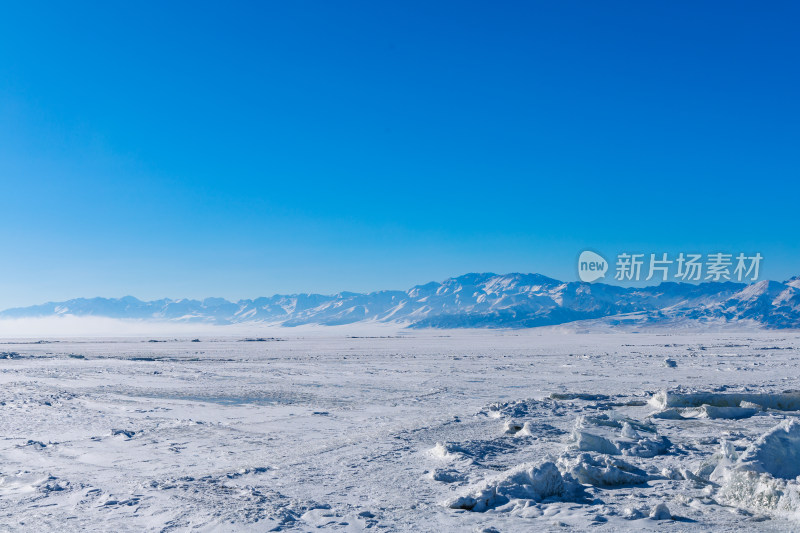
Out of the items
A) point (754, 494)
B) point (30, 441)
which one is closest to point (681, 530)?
point (754, 494)

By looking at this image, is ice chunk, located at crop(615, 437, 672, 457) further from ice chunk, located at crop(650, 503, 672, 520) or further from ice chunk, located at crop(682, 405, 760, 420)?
ice chunk, located at crop(682, 405, 760, 420)

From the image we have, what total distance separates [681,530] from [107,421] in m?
11.0

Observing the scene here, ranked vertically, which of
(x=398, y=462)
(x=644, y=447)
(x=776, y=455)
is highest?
(x=776, y=455)

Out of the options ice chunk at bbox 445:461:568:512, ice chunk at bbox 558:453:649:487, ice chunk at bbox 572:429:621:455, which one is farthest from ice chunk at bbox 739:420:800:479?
ice chunk at bbox 445:461:568:512

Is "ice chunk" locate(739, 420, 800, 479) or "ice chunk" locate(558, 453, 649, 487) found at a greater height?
"ice chunk" locate(739, 420, 800, 479)

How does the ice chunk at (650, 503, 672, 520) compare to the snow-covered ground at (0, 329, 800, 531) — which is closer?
the ice chunk at (650, 503, 672, 520)

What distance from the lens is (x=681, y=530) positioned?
17.1 feet

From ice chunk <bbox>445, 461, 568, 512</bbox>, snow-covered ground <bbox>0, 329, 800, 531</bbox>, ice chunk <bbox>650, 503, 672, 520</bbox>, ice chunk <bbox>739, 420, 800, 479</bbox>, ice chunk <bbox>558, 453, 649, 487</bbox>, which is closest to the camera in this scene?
ice chunk <bbox>650, 503, 672, 520</bbox>

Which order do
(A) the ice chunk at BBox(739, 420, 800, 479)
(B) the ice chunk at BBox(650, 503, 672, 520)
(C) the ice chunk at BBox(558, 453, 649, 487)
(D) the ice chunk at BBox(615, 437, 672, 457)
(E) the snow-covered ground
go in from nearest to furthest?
(B) the ice chunk at BBox(650, 503, 672, 520) → (E) the snow-covered ground → (A) the ice chunk at BBox(739, 420, 800, 479) → (C) the ice chunk at BBox(558, 453, 649, 487) → (D) the ice chunk at BBox(615, 437, 672, 457)

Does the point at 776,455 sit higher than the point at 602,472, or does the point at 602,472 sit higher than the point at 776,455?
the point at 776,455

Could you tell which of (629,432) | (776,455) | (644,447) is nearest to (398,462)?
(644,447)

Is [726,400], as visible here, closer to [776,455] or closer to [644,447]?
[644,447]

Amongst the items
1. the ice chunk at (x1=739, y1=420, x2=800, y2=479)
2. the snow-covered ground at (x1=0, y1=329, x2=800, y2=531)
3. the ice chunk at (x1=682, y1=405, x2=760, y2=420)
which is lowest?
the snow-covered ground at (x1=0, y1=329, x2=800, y2=531)

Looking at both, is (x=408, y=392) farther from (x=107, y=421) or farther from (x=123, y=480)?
(x=123, y=480)
